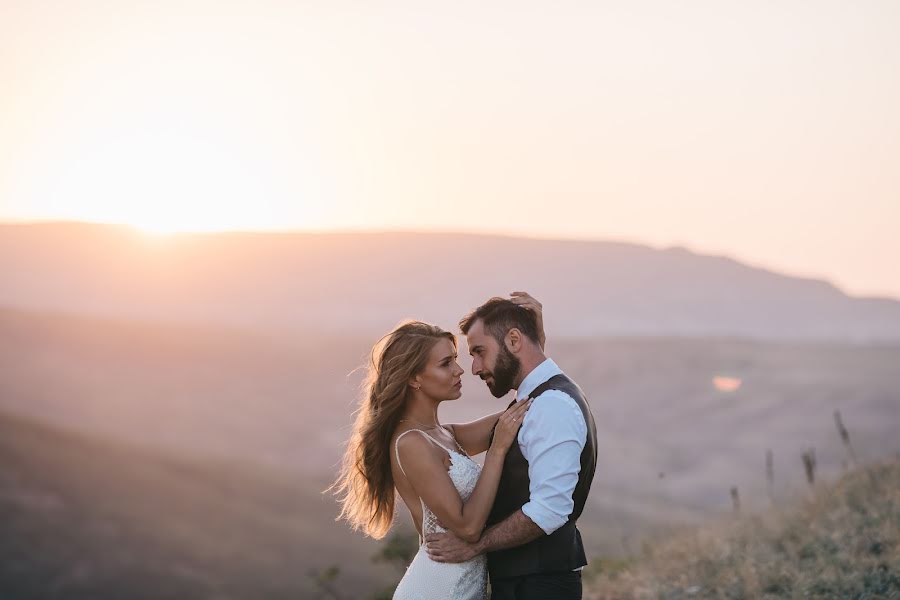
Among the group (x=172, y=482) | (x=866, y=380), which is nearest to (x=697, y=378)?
(x=866, y=380)

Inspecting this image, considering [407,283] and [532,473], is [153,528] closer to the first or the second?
[532,473]

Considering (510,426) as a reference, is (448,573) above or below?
below

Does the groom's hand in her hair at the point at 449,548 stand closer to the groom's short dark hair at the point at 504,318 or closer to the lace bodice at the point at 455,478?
the lace bodice at the point at 455,478

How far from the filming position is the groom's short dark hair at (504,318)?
511 centimetres

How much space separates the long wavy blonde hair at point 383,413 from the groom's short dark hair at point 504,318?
1.26 ft

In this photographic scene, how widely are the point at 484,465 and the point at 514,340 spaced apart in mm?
624

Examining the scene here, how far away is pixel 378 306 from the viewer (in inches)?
5192

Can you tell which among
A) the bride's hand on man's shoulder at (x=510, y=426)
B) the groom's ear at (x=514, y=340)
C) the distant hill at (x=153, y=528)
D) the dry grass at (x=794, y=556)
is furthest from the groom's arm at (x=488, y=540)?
the distant hill at (x=153, y=528)

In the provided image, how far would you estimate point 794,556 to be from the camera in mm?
8531

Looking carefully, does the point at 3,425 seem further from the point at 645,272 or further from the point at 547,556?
the point at 645,272

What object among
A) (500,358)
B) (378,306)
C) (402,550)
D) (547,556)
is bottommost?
(378,306)

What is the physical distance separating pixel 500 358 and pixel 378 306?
127080 mm

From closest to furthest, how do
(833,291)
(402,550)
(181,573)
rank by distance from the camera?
(402,550), (181,573), (833,291)

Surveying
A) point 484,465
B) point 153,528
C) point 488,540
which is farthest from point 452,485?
point 153,528
